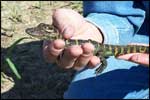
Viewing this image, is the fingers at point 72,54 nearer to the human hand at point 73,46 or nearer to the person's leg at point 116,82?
the human hand at point 73,46

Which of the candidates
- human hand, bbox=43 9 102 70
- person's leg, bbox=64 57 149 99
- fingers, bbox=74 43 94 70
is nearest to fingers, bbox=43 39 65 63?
human hand, bbox=43 9 102 70

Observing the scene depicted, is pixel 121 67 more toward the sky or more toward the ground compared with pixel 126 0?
more toward the ground

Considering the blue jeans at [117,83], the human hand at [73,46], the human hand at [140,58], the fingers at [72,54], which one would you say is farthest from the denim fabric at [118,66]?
the fingers at [72,54]

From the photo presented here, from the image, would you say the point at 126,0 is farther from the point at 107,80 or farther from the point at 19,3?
the point at 19,3

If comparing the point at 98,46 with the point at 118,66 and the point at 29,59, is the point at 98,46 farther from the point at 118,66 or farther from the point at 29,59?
the point at 29,59

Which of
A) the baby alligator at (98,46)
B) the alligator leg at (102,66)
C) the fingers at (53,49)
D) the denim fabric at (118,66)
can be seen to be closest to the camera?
the fingers at (53,49)

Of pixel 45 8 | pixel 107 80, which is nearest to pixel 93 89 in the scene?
pixel 107 80

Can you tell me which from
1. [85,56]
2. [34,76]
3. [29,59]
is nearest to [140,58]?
[85,56]
